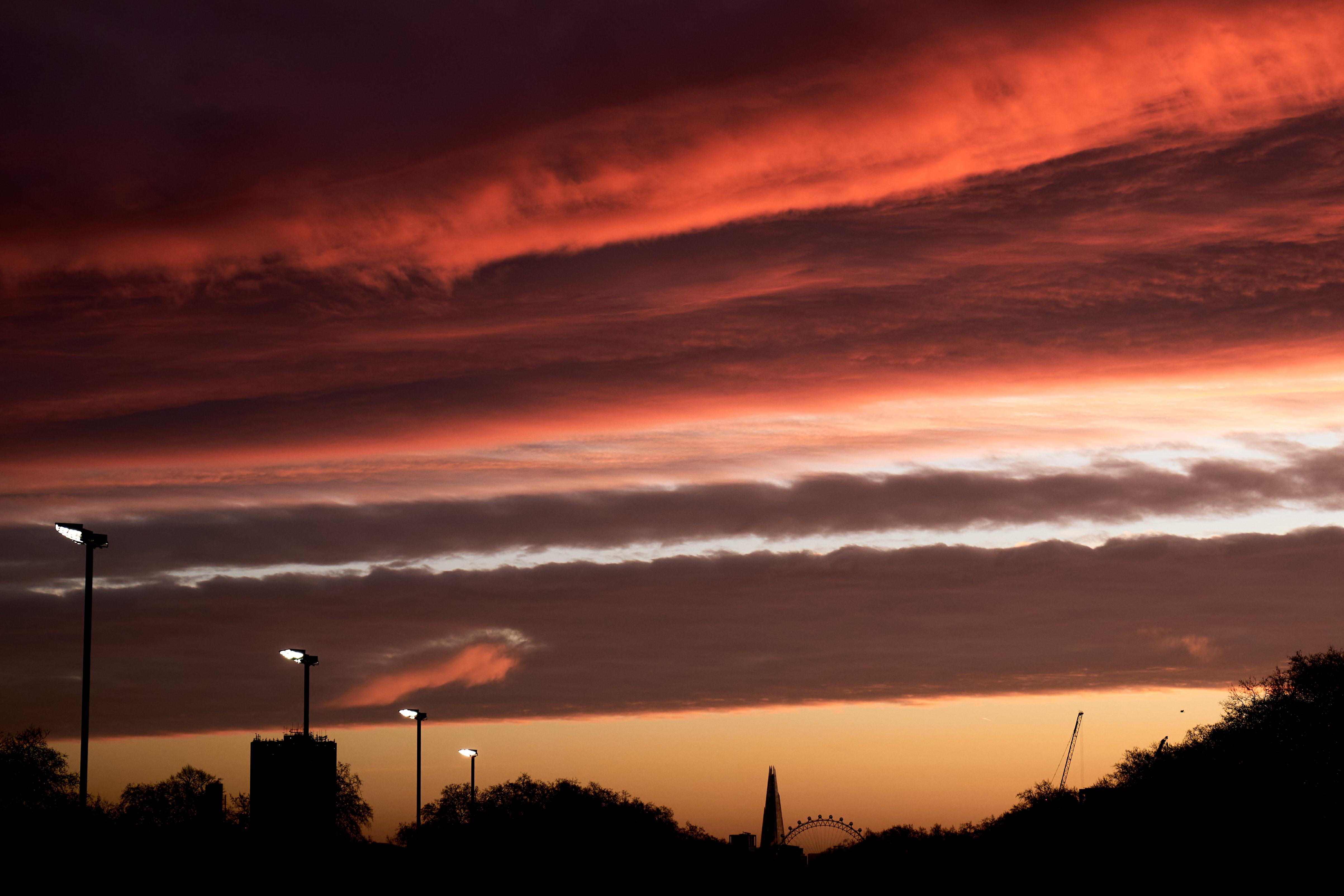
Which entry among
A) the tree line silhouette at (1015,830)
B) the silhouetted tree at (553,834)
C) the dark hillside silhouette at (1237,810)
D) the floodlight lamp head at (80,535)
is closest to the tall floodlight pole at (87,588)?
the floodlight lamp head at (80,535)

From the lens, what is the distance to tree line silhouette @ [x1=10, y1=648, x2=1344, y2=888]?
92625 millimetres

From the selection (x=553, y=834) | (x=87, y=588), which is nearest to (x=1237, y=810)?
(x=553, y=834)

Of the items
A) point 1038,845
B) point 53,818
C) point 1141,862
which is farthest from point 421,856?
point 1038,845

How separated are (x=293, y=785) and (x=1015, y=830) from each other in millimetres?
92455

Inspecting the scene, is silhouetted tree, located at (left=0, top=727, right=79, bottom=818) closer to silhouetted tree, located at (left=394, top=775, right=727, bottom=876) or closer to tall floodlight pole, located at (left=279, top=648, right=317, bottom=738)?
silhouetted tree, located at (left=394, top=775, right=727, bottom=876)

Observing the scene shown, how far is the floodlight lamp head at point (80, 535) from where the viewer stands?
3912 cm

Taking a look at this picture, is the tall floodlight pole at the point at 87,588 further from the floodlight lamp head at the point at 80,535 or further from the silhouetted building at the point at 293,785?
the silhouetted building at the point at 293,785

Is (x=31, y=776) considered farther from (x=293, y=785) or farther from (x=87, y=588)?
(x=87, y=588)

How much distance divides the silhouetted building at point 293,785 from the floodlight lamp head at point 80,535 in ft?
437

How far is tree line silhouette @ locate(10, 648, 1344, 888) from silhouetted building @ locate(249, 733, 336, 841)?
434 cm

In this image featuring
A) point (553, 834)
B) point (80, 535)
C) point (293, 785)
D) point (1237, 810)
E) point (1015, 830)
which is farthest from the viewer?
point (293, 785)

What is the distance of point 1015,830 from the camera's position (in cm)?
16000

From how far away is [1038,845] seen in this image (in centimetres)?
14638

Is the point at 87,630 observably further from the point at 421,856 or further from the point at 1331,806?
the point at 1331,806
